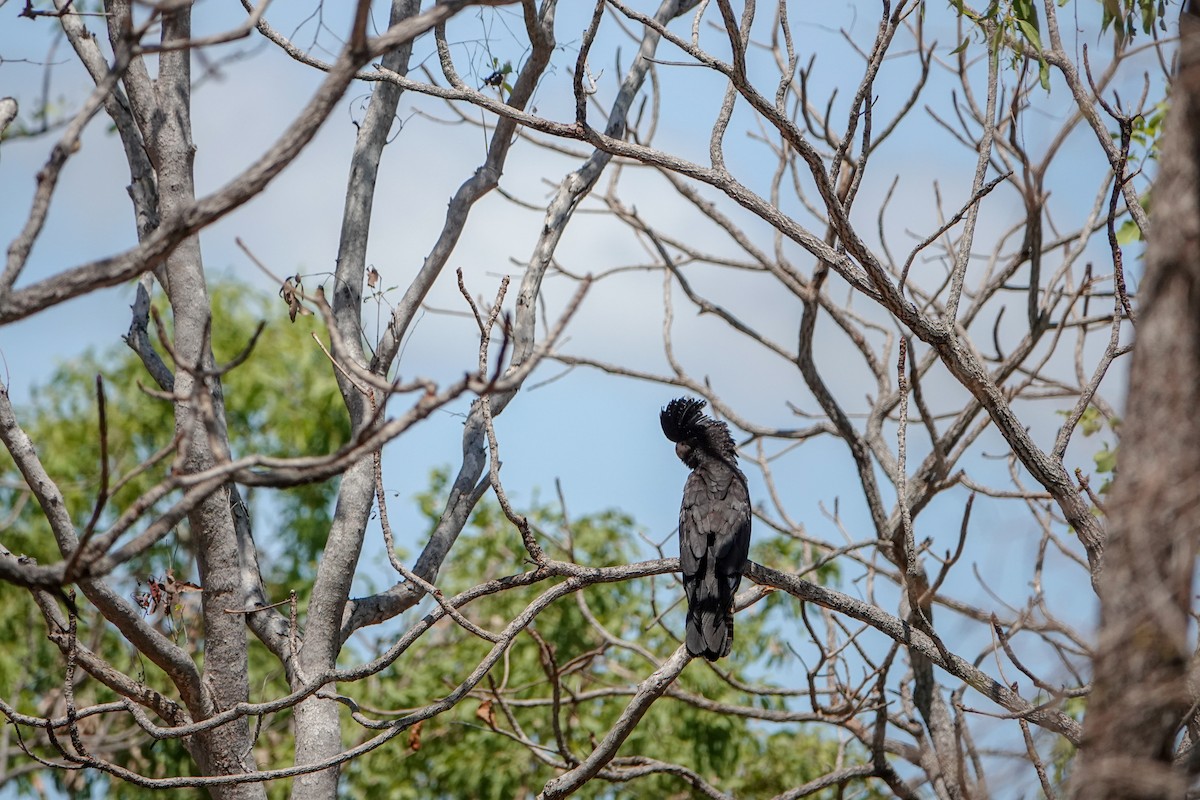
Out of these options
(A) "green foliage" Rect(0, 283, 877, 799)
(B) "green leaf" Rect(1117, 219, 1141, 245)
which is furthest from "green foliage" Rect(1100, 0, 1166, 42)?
(A) "green foliage" Rect(0, 283, 877, 799)

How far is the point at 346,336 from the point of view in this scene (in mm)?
5434

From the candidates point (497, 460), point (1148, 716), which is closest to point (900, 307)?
point (497, 460)

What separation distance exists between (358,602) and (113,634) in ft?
28.6

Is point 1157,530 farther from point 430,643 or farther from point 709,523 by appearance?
point 430,643

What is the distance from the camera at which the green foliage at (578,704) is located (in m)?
9.99

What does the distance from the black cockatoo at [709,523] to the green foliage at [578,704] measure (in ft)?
9.75

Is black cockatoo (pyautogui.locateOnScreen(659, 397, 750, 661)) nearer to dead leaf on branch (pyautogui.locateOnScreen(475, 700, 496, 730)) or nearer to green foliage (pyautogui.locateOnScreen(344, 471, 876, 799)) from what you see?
dead leaf on branch (pyautogui.locateOnScreen(475, 700, 496, 730))

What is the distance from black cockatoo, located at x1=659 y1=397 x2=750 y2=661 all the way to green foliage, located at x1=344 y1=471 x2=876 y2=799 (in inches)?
117

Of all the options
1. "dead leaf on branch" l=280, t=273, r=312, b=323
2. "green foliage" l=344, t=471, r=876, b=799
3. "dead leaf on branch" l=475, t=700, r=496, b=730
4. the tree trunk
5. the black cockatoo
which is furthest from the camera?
"green foliage" l=344, t=471, r=876, b=799

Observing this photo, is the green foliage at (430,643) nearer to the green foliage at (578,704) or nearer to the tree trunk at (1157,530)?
the green foliage at (578,704)

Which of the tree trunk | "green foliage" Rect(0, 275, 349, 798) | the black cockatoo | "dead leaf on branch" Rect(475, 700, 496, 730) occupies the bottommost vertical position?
the tree trunk

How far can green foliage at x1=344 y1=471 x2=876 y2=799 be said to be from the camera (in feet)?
32.8

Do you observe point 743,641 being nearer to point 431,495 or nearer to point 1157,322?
point 431,495

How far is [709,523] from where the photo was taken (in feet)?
19.8
